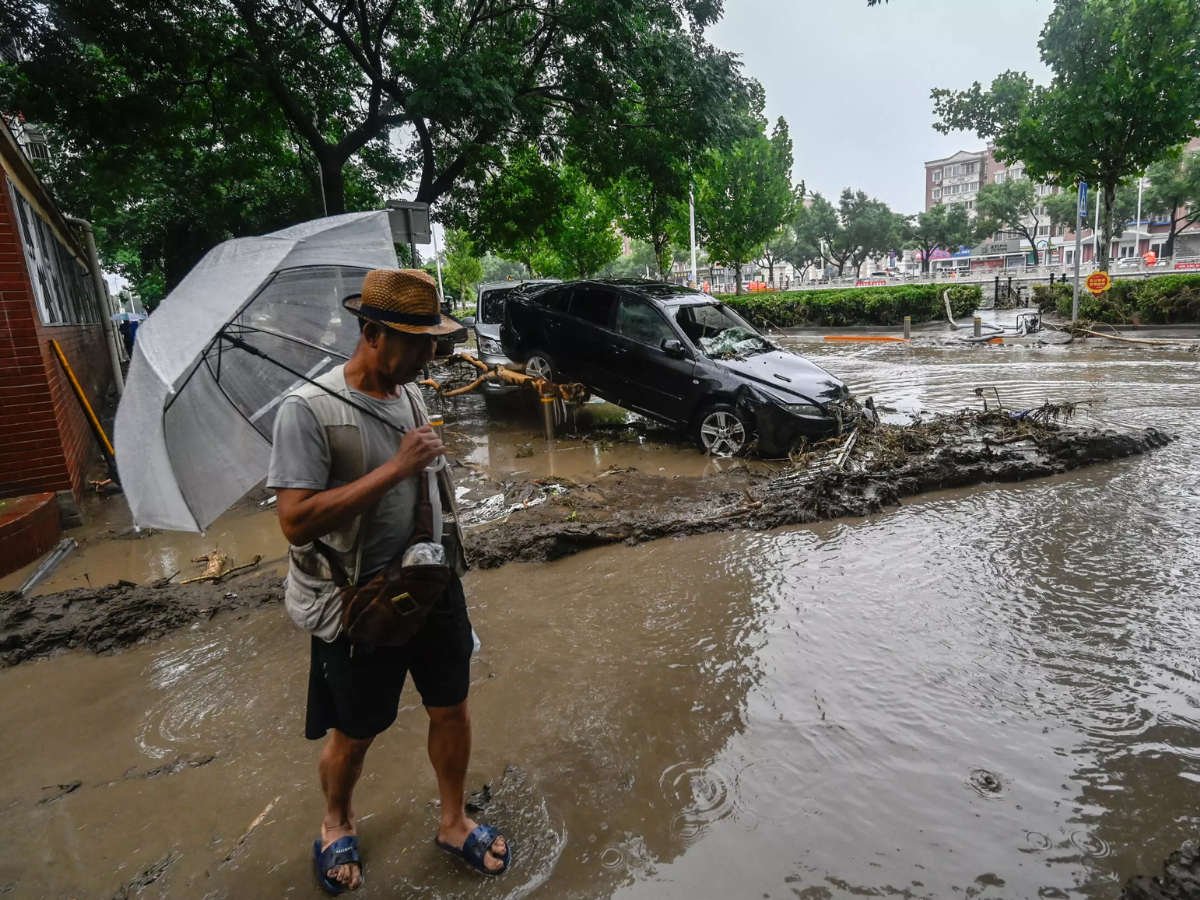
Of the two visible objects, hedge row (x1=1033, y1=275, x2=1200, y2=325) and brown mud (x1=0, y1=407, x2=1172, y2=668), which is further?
Answer: hedge row (x1=1033, y1=275, x2=1200, y2=325)

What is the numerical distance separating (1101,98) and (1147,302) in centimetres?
504

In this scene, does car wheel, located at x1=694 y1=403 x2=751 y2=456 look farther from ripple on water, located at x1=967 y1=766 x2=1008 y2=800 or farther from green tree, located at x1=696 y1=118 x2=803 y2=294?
green tree, located at x1=696 y1=118 x2=803 y2=294

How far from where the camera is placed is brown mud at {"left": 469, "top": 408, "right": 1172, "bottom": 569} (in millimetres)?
5281

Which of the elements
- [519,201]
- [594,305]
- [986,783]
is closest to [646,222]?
[519,201]

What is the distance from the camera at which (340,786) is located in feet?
7.34

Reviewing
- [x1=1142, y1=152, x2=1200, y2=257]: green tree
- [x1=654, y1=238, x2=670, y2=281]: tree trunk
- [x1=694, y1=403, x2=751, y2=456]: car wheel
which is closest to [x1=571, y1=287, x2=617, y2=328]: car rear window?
[x1=694, y1=403, x2=751, y2=456]: car wheel

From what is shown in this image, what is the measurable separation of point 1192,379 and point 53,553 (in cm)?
1481

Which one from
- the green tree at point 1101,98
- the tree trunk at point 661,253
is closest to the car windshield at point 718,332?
the green tree at point 1101,98

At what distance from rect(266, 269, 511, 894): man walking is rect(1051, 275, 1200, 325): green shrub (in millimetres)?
20092

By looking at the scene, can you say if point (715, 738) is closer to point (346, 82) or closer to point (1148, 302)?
point (346, 82)

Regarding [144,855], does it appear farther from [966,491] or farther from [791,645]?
[966,491]

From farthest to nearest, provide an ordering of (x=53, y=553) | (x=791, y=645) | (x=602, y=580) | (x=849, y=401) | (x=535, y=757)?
(x=849, y=401), (x=53, y=553), (x=602, y=580), (x=791, y=645), (x=535, y=757)

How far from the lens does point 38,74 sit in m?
9.80

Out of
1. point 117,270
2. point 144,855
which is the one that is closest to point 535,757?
point 144,855
